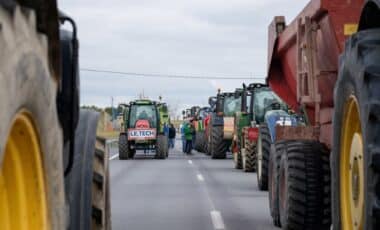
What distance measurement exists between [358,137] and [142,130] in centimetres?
3096

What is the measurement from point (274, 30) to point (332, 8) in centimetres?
466

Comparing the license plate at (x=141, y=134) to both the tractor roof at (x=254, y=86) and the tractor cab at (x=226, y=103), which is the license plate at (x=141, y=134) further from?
the tractor roof at (x=254, y=86)

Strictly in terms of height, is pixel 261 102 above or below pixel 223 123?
above

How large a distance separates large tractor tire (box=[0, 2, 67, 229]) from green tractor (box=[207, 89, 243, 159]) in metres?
27.7

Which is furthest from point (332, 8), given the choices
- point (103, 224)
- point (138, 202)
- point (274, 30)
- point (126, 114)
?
point (126, 114)

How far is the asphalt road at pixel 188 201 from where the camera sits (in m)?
12.2

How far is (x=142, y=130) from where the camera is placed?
36.1 m

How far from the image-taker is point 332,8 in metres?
8.00

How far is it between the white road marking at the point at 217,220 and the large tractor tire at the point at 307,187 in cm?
245

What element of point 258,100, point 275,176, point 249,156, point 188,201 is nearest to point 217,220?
point 275,176

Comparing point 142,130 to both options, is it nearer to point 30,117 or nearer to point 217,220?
point 217,220

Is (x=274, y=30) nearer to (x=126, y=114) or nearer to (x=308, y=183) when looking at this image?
(x=308, y=183)

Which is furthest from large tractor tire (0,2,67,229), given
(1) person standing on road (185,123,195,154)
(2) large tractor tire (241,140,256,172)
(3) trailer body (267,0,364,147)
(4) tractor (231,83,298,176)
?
(1) person standing on road (185,123,195,154)

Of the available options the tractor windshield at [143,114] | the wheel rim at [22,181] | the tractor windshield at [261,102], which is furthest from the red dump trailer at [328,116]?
the tractor windshield at [143,114]
